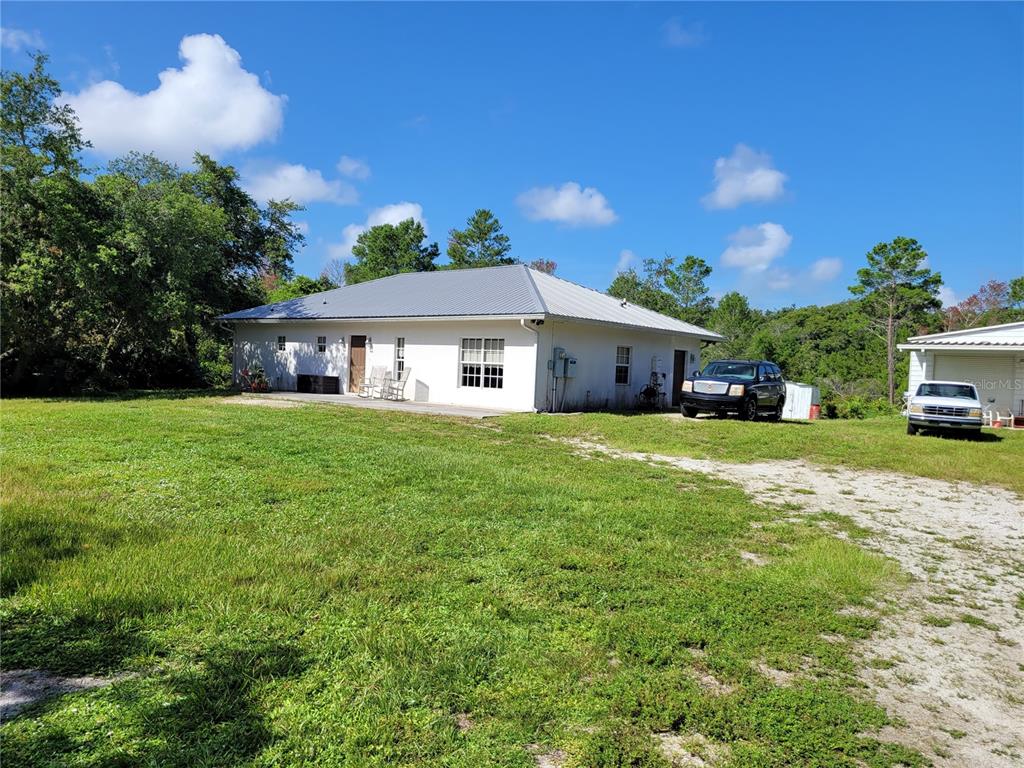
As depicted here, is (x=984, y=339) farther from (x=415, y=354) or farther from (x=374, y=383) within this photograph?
(x=374, y=383)

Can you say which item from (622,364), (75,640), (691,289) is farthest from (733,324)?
(75,640)

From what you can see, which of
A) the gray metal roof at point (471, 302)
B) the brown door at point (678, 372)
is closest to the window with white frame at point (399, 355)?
the gray metal roof at point (471, 302)

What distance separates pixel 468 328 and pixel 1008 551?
13.1 metres

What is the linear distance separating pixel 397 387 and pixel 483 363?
10.1 ft

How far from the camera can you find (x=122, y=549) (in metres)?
3.95

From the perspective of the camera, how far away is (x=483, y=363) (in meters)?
16.7

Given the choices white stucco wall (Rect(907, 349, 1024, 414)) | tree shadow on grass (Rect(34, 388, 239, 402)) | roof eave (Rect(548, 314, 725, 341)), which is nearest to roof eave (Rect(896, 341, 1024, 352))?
white stucco wall (Rect(907, 349, 1024, 414))

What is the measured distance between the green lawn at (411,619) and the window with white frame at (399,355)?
11835 mm

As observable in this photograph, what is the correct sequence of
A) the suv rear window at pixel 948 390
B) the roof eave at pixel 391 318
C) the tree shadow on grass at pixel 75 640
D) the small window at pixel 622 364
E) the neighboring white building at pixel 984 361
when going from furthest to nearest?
the neighboring white building at pixel 984 361 < the small window at pixel 622 364 < the roof eave at pixel 391 318 < the suv rear window at pixel 948 390 < the tree shadow on grass at pixel 75 640

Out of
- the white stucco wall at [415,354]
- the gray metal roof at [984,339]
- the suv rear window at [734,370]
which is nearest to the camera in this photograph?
the suv rear window at [734,370]

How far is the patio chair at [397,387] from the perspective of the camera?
17984 mm

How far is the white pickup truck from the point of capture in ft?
44.2

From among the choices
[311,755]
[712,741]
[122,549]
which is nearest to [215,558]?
[122,549]

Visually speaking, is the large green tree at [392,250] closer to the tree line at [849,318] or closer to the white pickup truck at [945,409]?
the tree line at [849,318]
